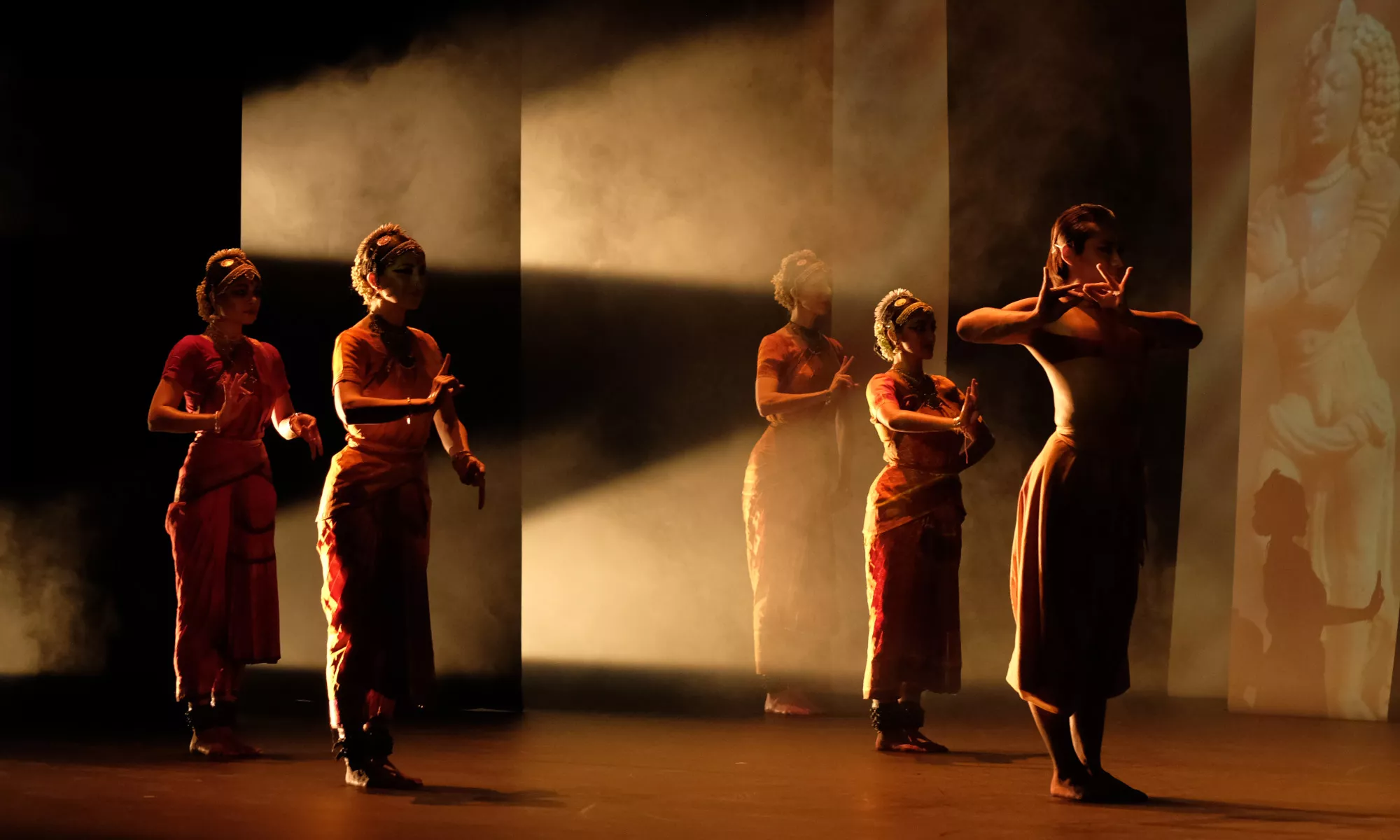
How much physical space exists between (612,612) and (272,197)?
2.33m

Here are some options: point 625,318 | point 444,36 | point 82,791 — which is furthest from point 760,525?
point 82,791

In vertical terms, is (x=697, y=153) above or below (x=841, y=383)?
above

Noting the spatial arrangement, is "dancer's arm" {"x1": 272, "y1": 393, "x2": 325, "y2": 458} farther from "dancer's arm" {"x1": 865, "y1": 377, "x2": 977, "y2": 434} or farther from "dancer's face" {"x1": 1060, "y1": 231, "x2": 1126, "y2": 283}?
"dancer's face" {"x1": 1060, "y1": 231, "x2": 1126, "y2": 283}

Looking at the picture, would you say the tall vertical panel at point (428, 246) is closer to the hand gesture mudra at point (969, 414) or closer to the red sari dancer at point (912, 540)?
the red sari dancer at point (912, 540)

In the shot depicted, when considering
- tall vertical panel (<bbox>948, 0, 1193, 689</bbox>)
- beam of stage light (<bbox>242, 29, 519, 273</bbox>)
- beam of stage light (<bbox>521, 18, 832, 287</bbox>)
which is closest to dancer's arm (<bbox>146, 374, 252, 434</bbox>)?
beam of stage light (<bbox>242, 29, 519, 273</bbox>)

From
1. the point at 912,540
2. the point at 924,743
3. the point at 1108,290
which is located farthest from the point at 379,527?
the point at 1108,290

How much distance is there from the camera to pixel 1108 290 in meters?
3.65

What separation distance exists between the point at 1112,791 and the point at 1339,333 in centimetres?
257

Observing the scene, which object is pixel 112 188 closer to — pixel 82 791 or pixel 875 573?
pixel 82 791

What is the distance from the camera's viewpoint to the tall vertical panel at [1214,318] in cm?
580

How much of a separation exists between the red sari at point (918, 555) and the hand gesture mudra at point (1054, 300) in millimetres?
1170

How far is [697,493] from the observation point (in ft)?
21.9

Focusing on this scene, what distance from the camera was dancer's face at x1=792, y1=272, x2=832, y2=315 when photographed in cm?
565

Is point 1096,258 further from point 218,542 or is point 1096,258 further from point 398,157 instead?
point 398,157
